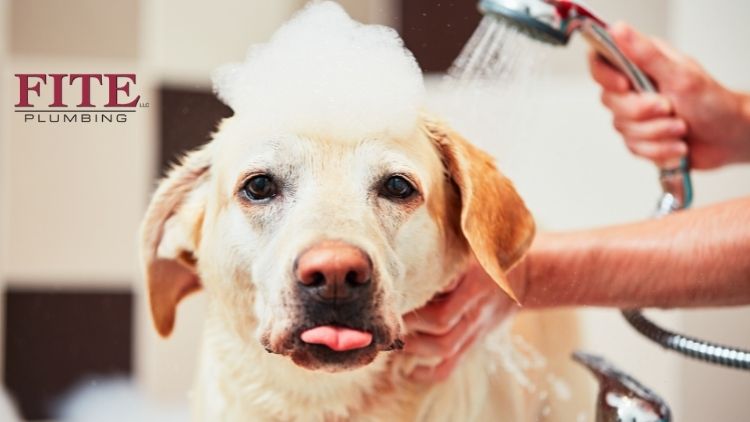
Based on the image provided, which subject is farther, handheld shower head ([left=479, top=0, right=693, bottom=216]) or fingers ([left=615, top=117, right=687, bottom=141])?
fingers ([left=615, top=117, right=687, bottom=141])

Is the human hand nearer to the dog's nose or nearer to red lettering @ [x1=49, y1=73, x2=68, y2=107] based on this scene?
the dog's nose

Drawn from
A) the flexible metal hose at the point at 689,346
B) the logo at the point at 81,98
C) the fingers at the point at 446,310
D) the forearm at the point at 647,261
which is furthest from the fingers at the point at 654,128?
the logo at the point at 81,98

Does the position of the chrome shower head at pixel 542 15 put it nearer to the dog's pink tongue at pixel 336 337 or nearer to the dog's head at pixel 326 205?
the dog's head at pixel 326 205

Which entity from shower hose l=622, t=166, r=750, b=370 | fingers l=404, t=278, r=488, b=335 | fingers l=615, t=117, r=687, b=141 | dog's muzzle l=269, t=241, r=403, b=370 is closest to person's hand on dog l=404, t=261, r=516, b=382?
A: fingers l=404, t=278, r=488, b=335

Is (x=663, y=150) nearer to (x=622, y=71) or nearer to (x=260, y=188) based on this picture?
(x=622, y=71)

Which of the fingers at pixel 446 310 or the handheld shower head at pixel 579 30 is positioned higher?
the handheld shower head at pixel 579 30

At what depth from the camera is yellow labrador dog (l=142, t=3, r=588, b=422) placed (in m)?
0.64

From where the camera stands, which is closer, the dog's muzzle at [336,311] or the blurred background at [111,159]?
the dog's muzzle at [336,311]

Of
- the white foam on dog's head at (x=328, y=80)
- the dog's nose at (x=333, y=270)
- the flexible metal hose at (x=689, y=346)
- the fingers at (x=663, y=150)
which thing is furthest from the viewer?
the fingers at (x=663, y=150)

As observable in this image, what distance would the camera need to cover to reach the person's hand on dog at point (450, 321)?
803mm

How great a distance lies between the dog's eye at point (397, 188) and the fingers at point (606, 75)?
0.42m

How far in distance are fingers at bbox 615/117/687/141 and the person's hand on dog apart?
347mm

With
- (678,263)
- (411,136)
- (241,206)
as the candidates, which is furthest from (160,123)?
(678,263)

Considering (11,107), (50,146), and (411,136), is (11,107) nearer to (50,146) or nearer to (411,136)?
(50,146)
